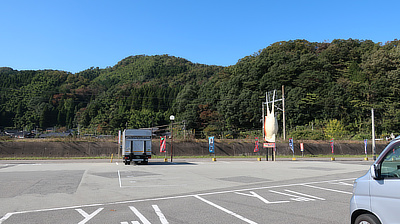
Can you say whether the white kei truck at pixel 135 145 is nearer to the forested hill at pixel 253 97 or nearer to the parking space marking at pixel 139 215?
→ the parking space marking at pixel 139 215

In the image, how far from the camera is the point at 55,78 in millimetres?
136375

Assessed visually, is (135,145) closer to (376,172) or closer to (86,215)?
(86,215)

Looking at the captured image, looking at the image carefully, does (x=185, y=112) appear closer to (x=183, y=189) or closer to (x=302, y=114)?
(x=302, y=114)

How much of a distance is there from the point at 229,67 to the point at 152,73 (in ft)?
226

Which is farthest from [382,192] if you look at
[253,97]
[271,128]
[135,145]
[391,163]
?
[253,97]

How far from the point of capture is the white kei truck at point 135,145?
27.8 metres

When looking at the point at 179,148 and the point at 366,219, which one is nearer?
the point at 366,219

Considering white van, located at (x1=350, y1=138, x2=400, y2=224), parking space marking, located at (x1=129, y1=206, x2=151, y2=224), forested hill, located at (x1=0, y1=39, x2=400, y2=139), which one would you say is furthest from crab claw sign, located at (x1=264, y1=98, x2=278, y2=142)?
white van, located at (x1=350, y1=138, x2=400, y2=224)

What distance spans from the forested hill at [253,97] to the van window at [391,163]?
58.0 m

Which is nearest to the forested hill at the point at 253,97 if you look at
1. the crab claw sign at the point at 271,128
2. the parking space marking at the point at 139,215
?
the crab claw sign at the point at 271,128

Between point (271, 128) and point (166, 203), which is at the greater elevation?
point (271, 128)

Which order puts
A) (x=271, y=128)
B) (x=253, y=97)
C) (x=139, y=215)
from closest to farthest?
1. (x=139, y=215)
2. (x=271, y=128)
3. (x=253, y=97)

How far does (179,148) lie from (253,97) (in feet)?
121

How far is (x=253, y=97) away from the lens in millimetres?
79312
